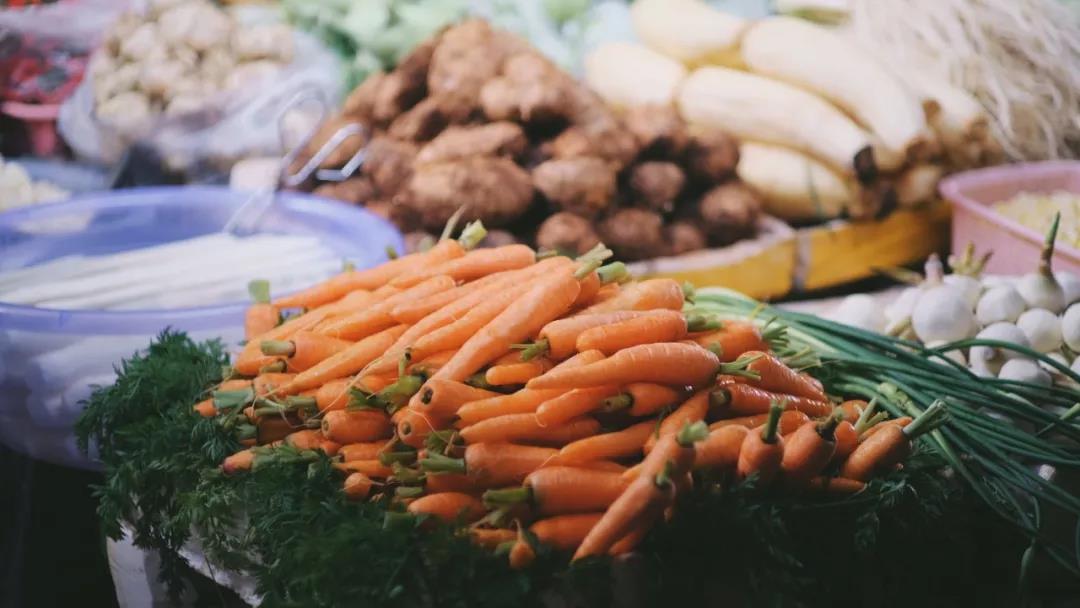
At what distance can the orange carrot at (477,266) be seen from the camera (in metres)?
1.85

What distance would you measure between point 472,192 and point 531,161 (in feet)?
1.15

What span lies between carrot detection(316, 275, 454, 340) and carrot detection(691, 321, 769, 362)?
0.50m

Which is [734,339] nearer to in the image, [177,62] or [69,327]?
[69,327]

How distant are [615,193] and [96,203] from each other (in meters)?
1.56

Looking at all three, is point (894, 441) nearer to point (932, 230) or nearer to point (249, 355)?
point (249, 355)

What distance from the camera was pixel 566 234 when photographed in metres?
2.84

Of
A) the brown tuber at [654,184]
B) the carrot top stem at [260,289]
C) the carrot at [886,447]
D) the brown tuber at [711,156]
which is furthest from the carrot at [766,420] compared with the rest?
the brown tuber at [711,156]

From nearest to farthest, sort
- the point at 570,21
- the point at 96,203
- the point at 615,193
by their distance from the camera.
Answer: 1. the point at 96,203
2. the point at 615,193
3. the point at 570,21

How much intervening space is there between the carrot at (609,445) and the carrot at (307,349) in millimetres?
524

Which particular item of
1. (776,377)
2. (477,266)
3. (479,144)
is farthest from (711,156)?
(776,377)

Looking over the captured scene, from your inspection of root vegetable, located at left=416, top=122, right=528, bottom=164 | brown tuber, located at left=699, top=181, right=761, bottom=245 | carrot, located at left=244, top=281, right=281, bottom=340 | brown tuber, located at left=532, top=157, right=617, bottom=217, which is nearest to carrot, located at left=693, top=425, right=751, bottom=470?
carrot, located at left=244, top=281, right=281, bottom=340

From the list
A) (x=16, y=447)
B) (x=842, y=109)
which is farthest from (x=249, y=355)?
(x=842, y=109)

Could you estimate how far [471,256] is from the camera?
1.88 meters

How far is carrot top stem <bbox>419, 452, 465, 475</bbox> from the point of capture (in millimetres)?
1330
